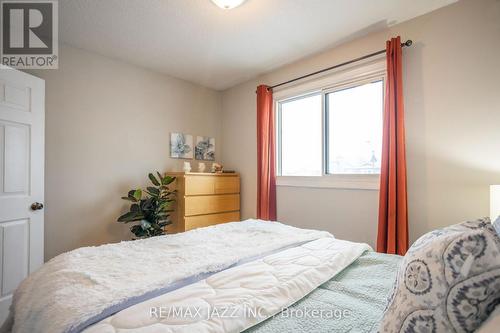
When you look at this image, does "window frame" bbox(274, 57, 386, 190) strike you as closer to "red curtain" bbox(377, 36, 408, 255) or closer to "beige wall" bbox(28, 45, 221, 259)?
"red curtain" bbox(377, 36, 408, 255)

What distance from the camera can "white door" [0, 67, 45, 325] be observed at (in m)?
1.88

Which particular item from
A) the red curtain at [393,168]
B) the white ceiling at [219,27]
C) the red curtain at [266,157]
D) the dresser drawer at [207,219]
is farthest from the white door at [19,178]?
the red curtain at [393,168]

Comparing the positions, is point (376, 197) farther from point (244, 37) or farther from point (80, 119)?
point (80, 119)

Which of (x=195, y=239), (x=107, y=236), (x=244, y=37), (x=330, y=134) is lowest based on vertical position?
(x=107, y=236)

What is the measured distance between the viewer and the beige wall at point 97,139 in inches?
96.7

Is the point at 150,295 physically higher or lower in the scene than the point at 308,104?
lower

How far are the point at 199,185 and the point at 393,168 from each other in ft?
6.98

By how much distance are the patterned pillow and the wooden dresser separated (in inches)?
102

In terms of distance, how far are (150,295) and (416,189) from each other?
7.15 feet

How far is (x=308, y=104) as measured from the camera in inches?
118

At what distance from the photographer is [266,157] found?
3113 millimetres

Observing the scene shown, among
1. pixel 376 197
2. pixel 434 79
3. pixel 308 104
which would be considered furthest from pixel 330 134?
pixel 434 79

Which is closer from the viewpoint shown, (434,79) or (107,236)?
(434,79)

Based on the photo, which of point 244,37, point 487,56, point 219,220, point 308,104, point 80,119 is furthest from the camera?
point 219,220
